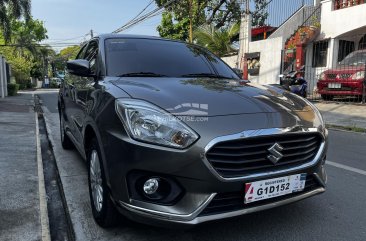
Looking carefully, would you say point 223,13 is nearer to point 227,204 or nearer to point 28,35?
point 227,204

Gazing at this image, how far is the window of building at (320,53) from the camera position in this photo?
1556 cm

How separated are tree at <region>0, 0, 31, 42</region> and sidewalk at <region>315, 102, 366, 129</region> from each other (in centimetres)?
1811

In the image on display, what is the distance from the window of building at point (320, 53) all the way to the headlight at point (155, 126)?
582 inches

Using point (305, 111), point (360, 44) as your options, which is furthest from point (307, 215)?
point (360, 44)

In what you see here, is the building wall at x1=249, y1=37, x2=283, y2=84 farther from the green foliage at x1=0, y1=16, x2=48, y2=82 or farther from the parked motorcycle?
the green foliage at x1=0, y1=16, x2=48, y2=82

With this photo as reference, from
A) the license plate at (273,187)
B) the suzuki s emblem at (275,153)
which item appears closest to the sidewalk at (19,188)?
the license plate at (273,187)

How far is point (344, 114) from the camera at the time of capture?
32.5 feet

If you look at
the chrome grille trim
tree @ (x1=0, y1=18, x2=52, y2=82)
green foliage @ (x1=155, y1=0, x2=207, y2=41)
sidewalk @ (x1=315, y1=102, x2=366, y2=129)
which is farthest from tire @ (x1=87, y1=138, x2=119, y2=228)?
tree @ (x1=0, y1=18, x2=52, y2=82)

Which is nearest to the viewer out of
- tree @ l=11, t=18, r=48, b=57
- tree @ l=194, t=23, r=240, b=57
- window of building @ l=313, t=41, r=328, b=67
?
window of building @ l=313, t=41, r=328, b=67

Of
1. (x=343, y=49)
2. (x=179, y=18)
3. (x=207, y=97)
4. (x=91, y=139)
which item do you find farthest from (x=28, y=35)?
(x=207, y=97)

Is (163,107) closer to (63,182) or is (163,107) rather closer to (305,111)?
(305,111)

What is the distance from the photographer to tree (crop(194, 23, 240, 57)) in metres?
18.3

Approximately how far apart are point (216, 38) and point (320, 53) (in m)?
5.24

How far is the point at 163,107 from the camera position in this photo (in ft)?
8.03
